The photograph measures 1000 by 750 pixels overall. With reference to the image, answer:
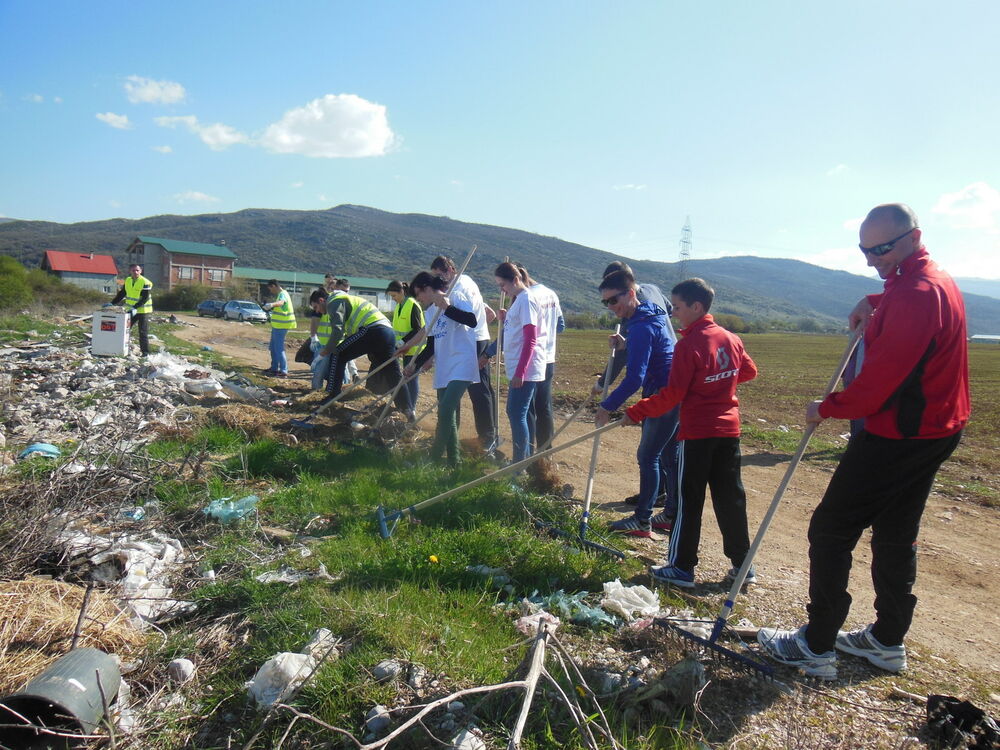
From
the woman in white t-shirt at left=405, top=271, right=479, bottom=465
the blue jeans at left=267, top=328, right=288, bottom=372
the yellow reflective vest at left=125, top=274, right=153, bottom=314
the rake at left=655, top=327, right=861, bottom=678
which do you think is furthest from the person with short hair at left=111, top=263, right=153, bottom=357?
the rake at left=655, top=327, right=861, bottom=678

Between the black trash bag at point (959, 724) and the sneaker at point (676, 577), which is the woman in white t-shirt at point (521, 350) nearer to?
the sneaker at point (676, 577)

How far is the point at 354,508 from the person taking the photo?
15.9 ft

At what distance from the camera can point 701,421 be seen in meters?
3.72

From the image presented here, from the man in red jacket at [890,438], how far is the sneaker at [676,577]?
0.74 m

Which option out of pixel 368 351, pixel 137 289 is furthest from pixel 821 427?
pixel 137 289

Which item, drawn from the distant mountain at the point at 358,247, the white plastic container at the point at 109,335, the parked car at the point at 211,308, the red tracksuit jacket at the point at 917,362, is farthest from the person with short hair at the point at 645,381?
the distant mountain at the point at 358,247

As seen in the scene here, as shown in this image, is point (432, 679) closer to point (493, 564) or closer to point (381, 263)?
point (493, 564)

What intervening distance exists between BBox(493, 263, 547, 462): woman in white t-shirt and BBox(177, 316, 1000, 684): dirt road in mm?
944

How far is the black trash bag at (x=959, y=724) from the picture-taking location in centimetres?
240

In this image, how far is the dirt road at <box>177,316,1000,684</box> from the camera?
3537mm

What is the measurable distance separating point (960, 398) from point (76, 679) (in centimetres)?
384

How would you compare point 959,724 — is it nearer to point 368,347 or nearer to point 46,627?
point 46,627

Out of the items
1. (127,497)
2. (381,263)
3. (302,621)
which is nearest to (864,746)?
(302,621)

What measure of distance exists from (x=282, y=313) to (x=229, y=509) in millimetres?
7702
